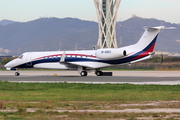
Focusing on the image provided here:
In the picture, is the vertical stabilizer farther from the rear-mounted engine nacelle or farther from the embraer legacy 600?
the rear-mounted engine nacelle

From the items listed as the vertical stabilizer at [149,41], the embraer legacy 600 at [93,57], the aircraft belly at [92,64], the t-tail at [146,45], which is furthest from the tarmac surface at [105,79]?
the vertical stabilizer at [149,41]

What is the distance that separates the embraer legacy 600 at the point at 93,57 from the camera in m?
51.1

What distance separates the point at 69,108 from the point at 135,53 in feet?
102

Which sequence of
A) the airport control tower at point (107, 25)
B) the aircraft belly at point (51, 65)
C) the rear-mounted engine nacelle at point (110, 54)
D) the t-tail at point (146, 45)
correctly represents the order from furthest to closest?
the airport control tower at point (107, 25)
the aircraft belly at point (51, 65)
the rear-mounted engine nacelle at point (110, 54)
the t-tail at point (146, 45)

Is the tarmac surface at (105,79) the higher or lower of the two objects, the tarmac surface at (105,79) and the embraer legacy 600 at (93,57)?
the lower

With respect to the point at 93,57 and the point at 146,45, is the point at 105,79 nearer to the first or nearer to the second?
the point at 146,45

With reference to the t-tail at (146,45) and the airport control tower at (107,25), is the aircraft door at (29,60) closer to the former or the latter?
the t-tail at (146,45)

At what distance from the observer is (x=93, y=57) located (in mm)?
54125

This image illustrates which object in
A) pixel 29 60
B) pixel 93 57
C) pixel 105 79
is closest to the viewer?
pixel 105 79

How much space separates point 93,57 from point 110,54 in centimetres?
275

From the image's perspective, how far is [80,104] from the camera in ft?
72.7

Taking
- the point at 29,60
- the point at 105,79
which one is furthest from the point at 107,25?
the point at 105,79

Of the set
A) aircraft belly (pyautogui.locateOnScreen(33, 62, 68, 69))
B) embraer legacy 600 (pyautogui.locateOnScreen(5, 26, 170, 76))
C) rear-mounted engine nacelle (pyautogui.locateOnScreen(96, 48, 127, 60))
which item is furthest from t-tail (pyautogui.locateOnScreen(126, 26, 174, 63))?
aircraft belly (pyautogui.locateOnScreen(33, 62, 68, 69))

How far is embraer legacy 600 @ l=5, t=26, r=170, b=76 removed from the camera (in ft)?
168
